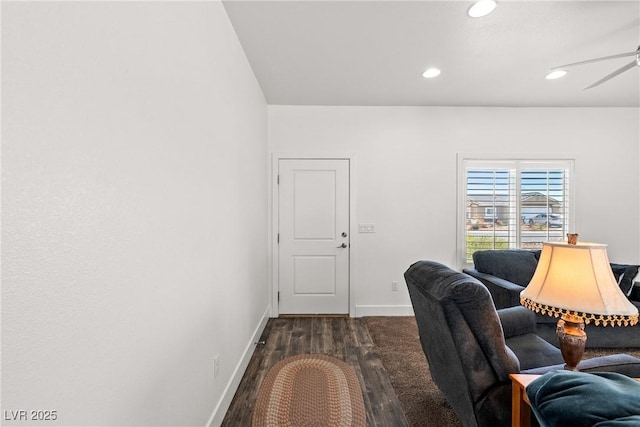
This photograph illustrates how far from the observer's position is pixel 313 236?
3660mm

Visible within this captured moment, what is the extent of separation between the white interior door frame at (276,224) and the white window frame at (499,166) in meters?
1.37

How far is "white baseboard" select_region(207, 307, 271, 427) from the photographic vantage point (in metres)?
1.72

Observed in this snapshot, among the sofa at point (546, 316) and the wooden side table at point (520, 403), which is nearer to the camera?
the wooden side table at point (520, 403)

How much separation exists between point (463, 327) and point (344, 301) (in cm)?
249

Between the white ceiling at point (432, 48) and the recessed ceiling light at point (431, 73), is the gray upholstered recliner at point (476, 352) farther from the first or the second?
the recessed ceiling light at point (431, 73)

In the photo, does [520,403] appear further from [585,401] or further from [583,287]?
[585,401]

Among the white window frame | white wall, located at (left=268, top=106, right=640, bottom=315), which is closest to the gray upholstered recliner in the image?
white wall, located at (left=268, top=106, right=640, bottom=315)

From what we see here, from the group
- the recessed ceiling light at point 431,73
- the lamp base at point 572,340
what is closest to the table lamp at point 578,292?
the lamp base at point 572,340

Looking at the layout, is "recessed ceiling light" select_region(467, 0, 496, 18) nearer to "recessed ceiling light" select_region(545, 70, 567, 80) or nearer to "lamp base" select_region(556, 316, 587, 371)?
"recessed ceiling light" select_region(545, 70, 567, 80)

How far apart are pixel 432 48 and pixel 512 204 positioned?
242 cm

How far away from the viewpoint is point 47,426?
0.68 metres

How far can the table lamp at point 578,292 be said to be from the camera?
1.19 meters

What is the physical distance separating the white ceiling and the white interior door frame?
0.68m

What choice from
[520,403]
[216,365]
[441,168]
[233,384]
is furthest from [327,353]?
[441,168]
